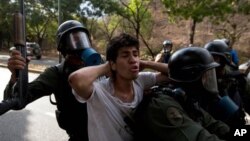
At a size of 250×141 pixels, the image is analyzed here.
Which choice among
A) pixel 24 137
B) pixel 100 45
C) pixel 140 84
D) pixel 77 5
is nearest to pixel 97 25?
pixel 100 45

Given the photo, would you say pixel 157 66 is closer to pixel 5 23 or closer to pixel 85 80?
pixel 85 80

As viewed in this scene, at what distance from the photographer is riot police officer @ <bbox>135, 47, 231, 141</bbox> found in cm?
182

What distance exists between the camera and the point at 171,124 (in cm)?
183

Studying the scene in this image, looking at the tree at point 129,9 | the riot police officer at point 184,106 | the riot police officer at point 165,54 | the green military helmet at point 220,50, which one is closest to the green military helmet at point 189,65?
the riot police officer at point 184,106

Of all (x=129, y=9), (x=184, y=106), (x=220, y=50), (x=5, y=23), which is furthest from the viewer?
(x=5, y=23)

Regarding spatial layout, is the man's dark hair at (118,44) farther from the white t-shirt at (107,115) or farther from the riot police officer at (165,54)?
the riot police officer at (165,54)

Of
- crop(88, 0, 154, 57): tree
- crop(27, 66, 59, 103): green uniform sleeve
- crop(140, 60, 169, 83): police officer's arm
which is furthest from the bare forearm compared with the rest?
crop(88, 0, 154, 57): tree

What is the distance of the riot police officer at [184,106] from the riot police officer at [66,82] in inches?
21.8

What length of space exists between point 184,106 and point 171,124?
0.18 metres

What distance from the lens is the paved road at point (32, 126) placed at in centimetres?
560

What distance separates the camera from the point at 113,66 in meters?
2.27

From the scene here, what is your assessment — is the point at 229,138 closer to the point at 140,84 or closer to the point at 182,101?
the point at 182,101

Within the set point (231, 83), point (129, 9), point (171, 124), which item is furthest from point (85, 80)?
point (129, 9)

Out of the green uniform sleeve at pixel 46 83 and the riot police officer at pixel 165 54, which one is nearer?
→ the green uniform sleeve at pixel 46 83
